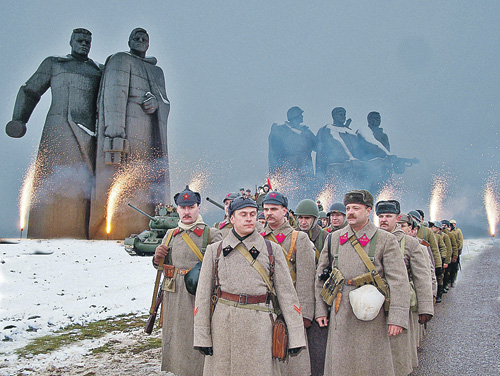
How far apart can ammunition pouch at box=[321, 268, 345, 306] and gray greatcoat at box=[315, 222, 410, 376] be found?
6 cm

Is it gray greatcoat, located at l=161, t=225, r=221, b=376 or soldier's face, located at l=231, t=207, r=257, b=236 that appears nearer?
soldier's face, located at l=231, t=207, r=257, b=236

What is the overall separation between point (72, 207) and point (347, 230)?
2418cm

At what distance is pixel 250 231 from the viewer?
3.22 meters

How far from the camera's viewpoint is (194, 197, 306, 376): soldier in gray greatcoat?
2.99m

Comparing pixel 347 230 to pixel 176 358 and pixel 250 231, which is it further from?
pixel 176 358

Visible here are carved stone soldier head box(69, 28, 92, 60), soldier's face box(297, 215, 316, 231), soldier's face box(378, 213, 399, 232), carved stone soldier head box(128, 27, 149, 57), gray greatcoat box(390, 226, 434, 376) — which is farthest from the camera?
carved stone soldier head box(128, 27, 149, 57)

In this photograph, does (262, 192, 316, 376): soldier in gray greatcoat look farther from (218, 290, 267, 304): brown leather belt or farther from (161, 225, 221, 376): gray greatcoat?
(161, 225, 221, 376): gray greatcoat

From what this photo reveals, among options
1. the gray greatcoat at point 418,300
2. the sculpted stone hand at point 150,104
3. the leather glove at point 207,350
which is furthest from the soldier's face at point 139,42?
the leather glove at point 207,350

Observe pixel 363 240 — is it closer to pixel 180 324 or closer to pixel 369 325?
pixel 369 325

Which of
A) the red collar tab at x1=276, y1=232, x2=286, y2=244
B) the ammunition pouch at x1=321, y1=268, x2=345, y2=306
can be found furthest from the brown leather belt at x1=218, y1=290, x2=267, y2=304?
the red collar tab at x1=276, y1=232, x2=286, y2=244

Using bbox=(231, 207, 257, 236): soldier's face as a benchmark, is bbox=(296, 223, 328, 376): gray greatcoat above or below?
below

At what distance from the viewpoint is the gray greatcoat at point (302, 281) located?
3.73 m

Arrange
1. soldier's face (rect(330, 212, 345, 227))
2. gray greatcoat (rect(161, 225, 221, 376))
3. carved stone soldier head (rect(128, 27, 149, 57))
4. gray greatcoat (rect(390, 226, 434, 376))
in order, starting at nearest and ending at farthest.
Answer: gray greatcoat (rect(390, 226, 434, 376)) → gray greatcoat (rect(161, 225, 221, 376)) → soldier's face (rect(330, 212, 345, 227)) → carved stone soldier head (rect(128, 27, 149, 57))

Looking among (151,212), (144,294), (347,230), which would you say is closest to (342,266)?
(347,230)
